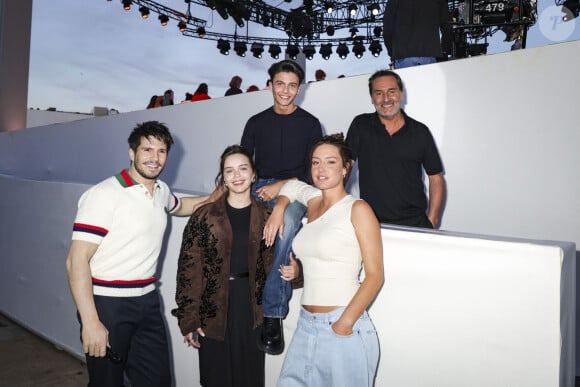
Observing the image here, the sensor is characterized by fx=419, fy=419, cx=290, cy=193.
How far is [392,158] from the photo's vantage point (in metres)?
2.21

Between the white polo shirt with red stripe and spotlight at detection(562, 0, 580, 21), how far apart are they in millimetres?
→ 9856

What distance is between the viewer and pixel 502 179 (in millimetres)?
2654

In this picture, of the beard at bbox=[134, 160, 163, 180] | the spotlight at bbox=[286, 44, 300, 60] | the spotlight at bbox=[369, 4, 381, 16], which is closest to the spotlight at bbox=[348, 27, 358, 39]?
the spotlight at bbox=[369, 4, 381, 16]

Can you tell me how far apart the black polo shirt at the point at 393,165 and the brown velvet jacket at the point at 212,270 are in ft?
2.42

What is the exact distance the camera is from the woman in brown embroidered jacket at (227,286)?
1.67 meters

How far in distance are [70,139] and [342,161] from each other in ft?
21.1

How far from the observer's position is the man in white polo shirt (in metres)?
1.63

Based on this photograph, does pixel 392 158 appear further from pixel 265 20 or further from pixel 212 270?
pixel 265 20

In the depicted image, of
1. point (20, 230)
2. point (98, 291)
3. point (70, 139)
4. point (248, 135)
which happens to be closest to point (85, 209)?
point (98, 291)

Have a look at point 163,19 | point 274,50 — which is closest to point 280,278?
point 163,19

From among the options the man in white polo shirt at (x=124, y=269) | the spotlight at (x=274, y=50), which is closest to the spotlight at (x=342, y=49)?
the spotlight at (x=274, y=50)

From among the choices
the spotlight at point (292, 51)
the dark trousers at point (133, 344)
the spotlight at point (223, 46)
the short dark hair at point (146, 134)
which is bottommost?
the dark trousers at point (133, 344)

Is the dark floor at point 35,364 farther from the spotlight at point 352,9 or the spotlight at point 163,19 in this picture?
the spotlight at point 352,9

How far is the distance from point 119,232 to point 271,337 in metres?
0.74
